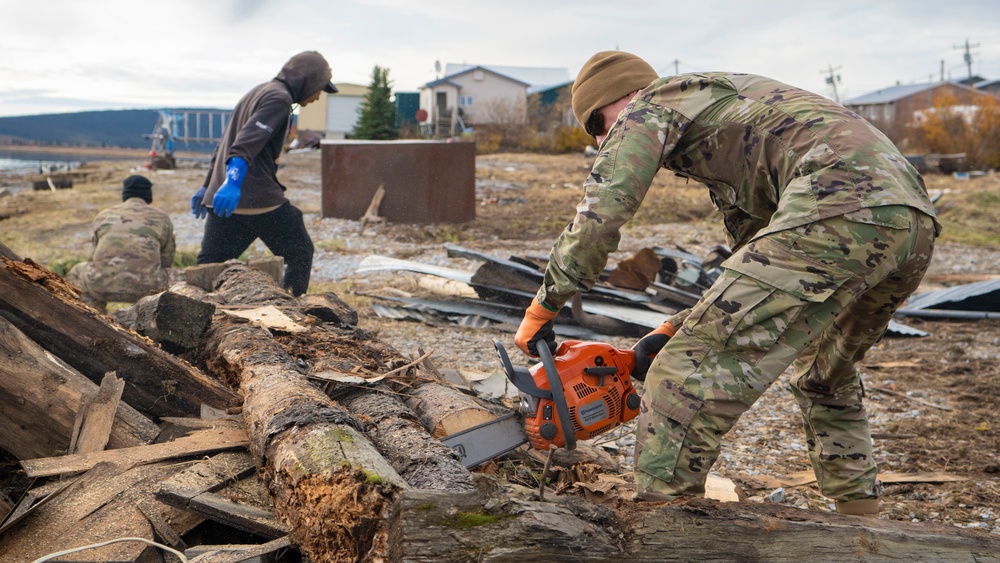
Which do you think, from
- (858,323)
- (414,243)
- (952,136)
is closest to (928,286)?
(414,243)

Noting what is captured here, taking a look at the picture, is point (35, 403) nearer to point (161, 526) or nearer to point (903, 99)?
point (161, 526)

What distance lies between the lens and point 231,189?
5496 mm

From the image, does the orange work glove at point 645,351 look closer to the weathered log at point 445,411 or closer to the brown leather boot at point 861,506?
the weathered log at point 445,411

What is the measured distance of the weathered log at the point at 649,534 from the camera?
6.01 feet

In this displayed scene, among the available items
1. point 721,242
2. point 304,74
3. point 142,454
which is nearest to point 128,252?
point 304,74

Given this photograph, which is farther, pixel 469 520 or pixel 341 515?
pixel 341 515

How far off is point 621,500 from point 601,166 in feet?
3.59

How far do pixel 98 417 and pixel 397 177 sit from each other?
10.0m

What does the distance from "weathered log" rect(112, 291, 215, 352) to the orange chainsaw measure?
6.07ft

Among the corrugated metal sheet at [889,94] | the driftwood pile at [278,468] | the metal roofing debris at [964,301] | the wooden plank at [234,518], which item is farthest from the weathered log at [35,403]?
the corrugated metal sheet at [889,94]

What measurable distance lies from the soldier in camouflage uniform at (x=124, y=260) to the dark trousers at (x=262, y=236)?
0.41m

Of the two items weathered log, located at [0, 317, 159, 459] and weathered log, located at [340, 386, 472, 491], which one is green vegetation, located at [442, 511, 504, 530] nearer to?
weathered log, located at [340, 386, 472, 491]

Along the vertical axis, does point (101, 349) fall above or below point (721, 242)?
above

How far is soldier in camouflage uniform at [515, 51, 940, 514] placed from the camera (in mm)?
2369
